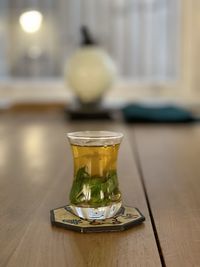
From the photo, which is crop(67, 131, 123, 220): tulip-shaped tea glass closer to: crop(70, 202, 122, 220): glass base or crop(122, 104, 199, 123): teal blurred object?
crop(70, 202, 122, 220): glass base

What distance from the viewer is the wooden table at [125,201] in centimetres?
57

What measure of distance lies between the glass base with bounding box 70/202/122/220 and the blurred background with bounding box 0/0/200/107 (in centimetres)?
226

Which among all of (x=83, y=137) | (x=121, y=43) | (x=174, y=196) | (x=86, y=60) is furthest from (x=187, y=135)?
(x=121, y=43)

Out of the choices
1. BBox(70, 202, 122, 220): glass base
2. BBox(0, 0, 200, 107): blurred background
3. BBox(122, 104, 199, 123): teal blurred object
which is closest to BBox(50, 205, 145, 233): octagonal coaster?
BBox(70, 202, 122, 220): glass base

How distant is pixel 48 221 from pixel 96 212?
7 centimetres

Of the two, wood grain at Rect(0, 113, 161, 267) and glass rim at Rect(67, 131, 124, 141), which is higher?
glass rim at Rect(67, 131, 124, 141)

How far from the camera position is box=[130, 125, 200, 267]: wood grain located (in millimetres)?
605

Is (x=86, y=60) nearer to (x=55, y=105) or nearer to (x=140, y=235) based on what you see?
(x=55, y=105)

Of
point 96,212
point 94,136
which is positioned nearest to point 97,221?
point 96,212

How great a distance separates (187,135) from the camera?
1783 millimetres

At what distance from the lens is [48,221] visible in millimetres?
707

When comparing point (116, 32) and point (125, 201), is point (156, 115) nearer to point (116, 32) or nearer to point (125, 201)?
point (116, 32)

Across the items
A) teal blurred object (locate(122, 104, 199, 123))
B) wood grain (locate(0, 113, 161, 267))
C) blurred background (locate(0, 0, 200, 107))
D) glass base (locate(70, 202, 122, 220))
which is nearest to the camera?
wood grain (locate(0, 113, 161, 267))

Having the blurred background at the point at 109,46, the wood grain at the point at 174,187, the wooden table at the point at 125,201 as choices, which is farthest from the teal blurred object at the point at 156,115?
the blurred background at the point at 109,46
